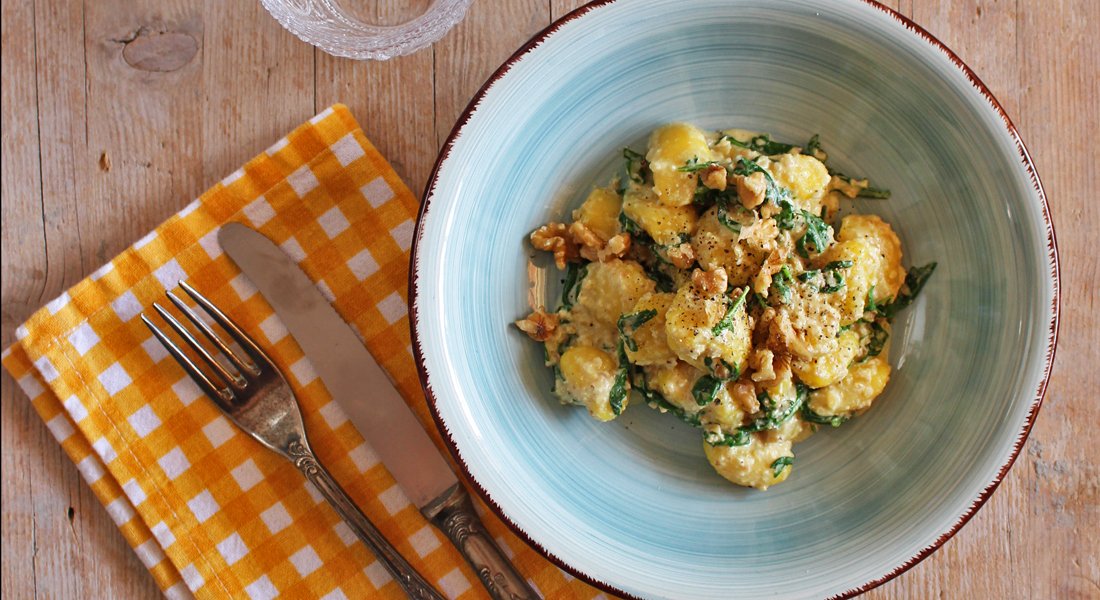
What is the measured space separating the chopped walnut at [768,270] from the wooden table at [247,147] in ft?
2.77

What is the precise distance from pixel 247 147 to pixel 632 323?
1.11 meters

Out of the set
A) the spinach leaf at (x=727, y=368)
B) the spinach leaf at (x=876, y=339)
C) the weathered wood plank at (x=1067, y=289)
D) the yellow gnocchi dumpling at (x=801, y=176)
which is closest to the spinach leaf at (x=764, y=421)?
the spinach leaf at (x=727, y=368)

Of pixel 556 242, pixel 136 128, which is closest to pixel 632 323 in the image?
pixel 556 242

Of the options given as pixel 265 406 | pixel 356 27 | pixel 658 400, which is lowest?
pixel 265 406

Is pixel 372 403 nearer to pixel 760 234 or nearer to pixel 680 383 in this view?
pixel 680 383

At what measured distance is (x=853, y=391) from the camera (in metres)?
1.50

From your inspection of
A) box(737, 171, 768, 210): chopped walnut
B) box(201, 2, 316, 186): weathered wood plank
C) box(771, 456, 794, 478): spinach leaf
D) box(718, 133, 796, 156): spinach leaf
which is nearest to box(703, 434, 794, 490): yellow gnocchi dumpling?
box(771, 456, 794, 478): spinach leaf

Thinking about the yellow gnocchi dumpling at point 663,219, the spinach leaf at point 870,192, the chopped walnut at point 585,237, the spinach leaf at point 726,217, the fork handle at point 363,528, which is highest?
the spinach leaf at point 870,192

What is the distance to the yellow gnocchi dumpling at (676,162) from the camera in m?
1.43

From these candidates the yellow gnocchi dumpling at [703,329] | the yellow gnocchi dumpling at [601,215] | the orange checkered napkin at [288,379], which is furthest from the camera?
the orange checkered napkin at [288,379]

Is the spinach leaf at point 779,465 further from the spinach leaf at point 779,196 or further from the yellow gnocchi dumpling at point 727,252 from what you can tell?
the spinach leaf at point 779,196

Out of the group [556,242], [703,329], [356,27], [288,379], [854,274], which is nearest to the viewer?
[703,329]

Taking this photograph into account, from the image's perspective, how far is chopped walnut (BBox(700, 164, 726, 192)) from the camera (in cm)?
135

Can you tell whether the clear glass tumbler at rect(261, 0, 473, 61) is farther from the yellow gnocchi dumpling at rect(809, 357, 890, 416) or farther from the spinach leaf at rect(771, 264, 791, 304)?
the yellow gnocchi dumpling at rect(809, 357, 890, 416)
